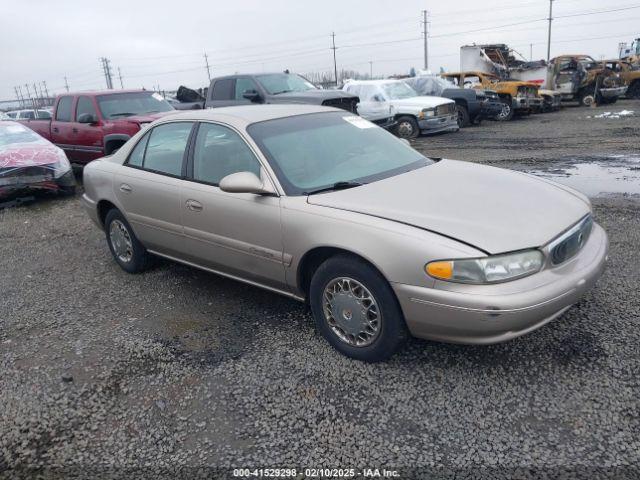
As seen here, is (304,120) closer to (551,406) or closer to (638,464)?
(551,406)

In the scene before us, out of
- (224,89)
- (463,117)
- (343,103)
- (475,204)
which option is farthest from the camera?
(463,117)

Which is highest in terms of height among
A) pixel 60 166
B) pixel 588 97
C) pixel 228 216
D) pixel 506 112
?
pixel 228 216

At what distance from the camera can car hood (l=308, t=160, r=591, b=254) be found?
2826mm

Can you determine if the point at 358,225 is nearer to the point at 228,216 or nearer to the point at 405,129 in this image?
the point at 228,216

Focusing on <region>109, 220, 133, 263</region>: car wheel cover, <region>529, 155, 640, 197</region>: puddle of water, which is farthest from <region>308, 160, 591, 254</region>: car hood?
<region>529, 155, 640, 197</region>: puddle of water

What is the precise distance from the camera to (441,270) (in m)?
2.74

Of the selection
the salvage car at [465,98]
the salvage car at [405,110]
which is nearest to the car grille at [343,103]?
the salvage car at [405,110]

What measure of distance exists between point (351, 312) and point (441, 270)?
2.26 ft

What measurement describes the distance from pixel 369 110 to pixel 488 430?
1300 centimetres

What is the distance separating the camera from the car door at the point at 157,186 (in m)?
4.21

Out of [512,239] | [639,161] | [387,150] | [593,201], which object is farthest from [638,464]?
[639,161]

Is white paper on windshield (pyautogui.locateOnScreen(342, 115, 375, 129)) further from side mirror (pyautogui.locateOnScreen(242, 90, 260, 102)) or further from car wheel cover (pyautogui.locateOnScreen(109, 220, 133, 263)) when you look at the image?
side mirror (pyautogui.locateOnScreen(242, 90, 260, 102))

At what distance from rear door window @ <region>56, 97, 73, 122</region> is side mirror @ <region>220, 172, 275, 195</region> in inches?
332

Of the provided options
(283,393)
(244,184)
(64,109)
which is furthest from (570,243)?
(64,109)
